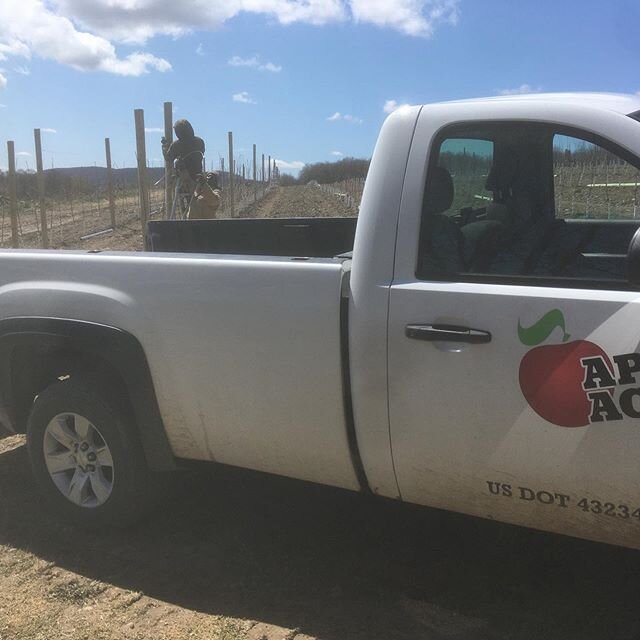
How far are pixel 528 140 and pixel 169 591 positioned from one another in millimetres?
2290

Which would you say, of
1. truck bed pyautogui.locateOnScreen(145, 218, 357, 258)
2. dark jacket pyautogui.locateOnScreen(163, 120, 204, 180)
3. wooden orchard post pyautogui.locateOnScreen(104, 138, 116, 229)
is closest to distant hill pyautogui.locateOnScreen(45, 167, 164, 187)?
wooden orchard post pyautogui.locateOnScreen(104, 138, 116, 229)

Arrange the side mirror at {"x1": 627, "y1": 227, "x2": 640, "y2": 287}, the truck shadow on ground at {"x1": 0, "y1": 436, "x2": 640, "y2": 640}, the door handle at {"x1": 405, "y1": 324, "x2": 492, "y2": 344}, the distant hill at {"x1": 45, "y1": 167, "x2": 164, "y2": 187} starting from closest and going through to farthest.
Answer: the side mirror at {"x1": 627, "y1": 227, "x2": 640, "y2": 287} → the door handle at {"x1": 405, "y1": 324, "x2": 492, "y2": 344} → the truck shadow on ground at {"x1": 0, "y1": 436, "x2": 640, "y2": 640} → the distant hill at {"x1": 45, "y1": 167, "x2": 164, "y2": 187}

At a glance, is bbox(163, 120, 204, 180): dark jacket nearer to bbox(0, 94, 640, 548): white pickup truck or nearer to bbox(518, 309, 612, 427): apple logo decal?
bbox(0, 94, 640, 548): white pickup truck

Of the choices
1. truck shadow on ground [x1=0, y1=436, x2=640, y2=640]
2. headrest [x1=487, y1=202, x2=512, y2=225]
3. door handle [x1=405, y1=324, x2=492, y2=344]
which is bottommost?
truck shadow on ground [x1=0, y1=436, x2=640, y2=640]

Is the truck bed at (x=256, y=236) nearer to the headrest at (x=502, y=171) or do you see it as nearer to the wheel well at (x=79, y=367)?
the wheel well at (x=79, y=367)

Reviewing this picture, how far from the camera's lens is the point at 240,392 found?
9.46 ft

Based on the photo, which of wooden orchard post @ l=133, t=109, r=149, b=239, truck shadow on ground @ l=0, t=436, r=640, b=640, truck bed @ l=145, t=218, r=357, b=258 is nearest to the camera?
truck shadow on ground @ l=0, t=436, r=640, b=640

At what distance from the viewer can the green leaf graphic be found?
2232mm

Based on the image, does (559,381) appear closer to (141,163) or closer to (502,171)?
(502,171)

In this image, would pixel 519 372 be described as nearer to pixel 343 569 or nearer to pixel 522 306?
pixel 522 306

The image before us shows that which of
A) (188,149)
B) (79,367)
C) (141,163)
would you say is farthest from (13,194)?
(79,367)

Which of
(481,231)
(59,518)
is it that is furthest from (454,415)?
(59,518)

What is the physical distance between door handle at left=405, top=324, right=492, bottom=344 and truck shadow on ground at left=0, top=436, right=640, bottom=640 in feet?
3.63

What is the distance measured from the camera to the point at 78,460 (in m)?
3.47
